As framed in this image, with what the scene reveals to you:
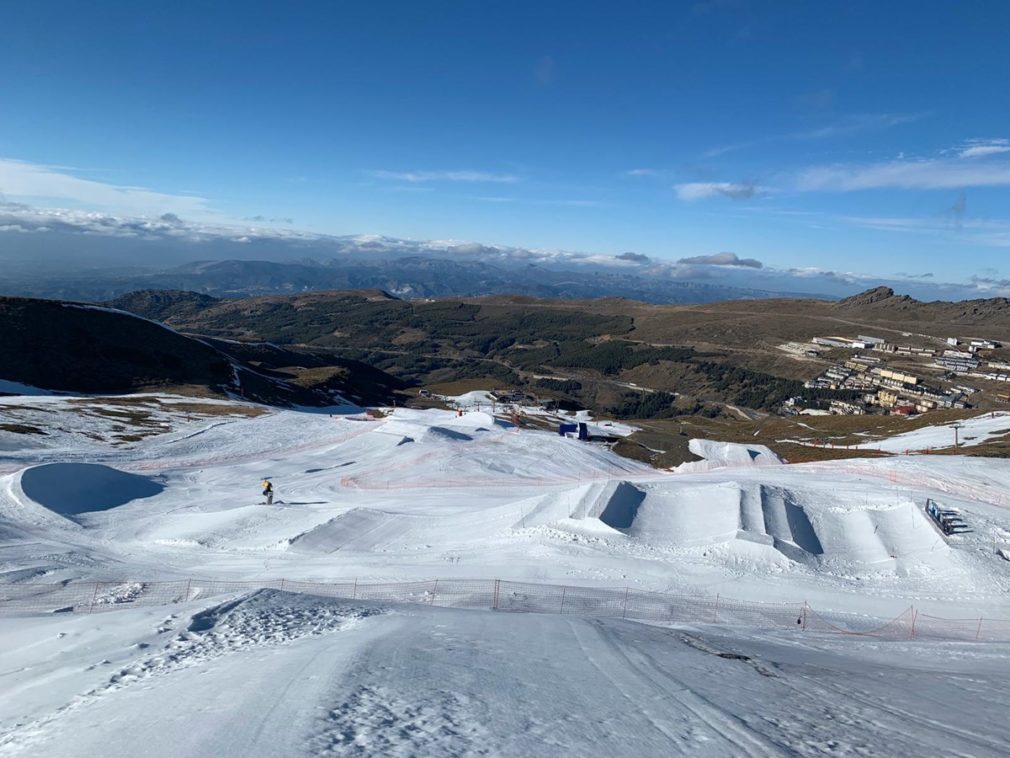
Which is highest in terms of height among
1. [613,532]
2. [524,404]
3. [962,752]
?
[962,752]

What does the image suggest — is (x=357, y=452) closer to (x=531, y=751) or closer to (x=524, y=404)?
(x=531, y=751)

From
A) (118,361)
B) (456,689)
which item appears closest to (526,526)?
(456,689)

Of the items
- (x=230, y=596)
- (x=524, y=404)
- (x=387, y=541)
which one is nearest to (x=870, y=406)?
(x=524, y=404)

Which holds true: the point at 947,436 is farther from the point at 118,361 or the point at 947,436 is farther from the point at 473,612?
the point at 118,361

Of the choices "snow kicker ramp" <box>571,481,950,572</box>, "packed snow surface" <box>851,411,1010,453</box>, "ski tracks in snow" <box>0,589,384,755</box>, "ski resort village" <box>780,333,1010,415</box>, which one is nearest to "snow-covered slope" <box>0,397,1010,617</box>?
"snow kicker ramp" <box>571,481,950,572</box>

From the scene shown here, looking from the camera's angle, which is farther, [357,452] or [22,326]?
[22,326]

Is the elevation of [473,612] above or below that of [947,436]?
above
